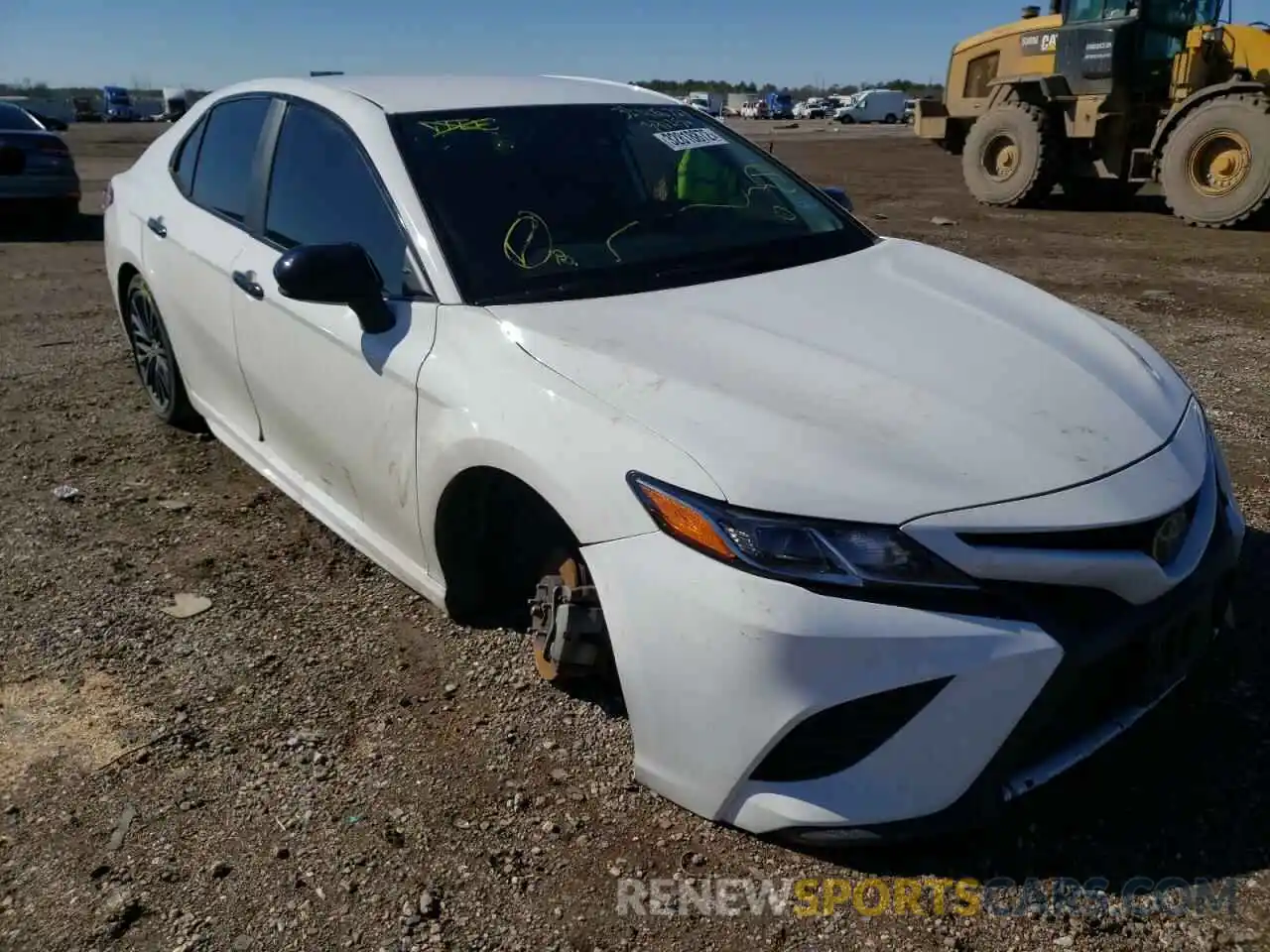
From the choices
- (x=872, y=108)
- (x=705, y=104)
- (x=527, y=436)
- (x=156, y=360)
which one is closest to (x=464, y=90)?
(x=527, y=436)

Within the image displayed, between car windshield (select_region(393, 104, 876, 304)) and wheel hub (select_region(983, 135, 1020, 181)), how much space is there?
11086 mm

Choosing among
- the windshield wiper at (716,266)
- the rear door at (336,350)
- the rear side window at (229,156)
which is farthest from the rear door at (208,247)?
the windshield wiper at (716,266)

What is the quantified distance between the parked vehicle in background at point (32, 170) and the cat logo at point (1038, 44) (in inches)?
449

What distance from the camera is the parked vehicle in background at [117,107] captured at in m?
56.5

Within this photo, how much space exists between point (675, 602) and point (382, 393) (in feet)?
3.79

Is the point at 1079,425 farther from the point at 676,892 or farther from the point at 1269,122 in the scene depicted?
the point at 1269,122

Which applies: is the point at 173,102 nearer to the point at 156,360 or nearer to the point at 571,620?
the point at 156,360

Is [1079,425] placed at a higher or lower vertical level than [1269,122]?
lower

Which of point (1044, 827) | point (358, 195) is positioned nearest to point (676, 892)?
point (1044, 827)

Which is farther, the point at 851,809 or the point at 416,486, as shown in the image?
the point at 416,486

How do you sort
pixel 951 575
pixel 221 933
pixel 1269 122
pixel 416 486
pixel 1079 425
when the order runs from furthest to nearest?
pixel 1269 122, pixel 416 486, pixel 1079 425, pixel 221 933, pixel 951 575

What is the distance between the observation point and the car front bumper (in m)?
1.95

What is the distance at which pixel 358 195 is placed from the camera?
121 inches

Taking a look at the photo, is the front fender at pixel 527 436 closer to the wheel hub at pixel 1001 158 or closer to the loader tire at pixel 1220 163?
the loader tire at pixel 1220 163
